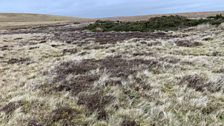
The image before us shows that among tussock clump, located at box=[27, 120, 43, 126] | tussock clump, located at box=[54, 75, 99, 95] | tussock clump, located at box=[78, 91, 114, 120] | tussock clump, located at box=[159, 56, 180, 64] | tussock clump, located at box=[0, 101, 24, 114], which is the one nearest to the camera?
tussock clump, located at box=[27, 120, 43, 126]

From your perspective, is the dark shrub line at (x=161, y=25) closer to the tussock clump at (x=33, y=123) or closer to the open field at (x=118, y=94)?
the open field at (x=118, y=94)

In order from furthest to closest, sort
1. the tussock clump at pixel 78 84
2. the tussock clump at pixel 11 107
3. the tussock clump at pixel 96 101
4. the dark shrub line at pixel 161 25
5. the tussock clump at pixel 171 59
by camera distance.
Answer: the dark shrub line at pixel 161 25
the tussock clump at pixel 171 59
the tussock clump at pixel 78 84
the tussock clump at pixel 11 107
the tussock clump at pixel 96 101

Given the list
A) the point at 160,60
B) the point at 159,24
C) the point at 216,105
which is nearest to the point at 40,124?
the point at 216,105

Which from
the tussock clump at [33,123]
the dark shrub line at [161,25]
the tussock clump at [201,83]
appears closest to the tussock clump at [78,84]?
the tussock clump at [33,123]

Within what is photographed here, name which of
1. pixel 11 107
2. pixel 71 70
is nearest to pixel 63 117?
pixel 11 107

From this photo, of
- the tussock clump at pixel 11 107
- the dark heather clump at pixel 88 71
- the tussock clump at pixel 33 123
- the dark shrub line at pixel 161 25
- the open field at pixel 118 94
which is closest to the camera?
the tussock clump at pixel 33 123

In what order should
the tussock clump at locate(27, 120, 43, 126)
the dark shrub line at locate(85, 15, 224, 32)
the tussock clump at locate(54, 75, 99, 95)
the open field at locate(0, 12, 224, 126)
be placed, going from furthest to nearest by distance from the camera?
1. the dark shrub line at locate(85, 15, 224, 32)
2. the tussock clump at locate(54, 75, 99, 95)
3. the open field at locate(0, 12, 224, 126)
4. the tussock clump at locate(27, 120, 43, 126)

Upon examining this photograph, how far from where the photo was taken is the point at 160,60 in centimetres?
1526

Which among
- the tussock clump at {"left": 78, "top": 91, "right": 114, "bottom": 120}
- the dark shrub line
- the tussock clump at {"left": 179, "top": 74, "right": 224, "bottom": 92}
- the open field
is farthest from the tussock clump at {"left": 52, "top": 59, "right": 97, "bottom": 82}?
the dark shrub line

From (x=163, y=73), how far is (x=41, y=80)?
186 inches

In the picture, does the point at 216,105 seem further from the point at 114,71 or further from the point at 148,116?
the point at 114,71

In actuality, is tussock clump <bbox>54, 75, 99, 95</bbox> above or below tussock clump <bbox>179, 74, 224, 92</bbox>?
below

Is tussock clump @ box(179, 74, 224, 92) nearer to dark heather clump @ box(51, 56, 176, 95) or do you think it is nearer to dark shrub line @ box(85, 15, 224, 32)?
dark heather clump @ box(51, 56, 176, 95)

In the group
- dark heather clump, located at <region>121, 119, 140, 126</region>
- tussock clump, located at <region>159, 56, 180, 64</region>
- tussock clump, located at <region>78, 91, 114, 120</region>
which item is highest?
tussock clump, located at <region>159, 56, 180, 64</region>
